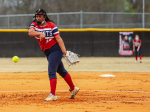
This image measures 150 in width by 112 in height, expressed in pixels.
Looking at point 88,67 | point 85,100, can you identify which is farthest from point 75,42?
point 85,100

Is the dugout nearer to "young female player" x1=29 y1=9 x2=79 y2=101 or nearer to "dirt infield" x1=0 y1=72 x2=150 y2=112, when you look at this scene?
"dirt infield" x1=0 y1=72 x2=150 y2=112

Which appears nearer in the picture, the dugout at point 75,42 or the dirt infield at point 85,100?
the dirt infield at point 85,100

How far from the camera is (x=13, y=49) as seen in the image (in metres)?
20.2

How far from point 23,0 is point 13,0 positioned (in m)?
1.38

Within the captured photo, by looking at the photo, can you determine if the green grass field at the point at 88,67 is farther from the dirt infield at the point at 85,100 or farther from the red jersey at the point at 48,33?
the red jersey at the point at 48,33

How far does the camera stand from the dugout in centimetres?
2022

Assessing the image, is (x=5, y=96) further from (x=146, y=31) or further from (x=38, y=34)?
(x=146, y=31)

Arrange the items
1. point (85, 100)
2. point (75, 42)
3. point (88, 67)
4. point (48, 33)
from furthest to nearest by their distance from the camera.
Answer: point (75, 42)
point (88, 67)
point (85, 100)
point (48, 33)

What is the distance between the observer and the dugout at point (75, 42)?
20219mm

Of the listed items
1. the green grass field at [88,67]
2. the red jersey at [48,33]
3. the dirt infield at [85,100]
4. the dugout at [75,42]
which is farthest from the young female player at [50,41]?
the dugout at [75,42]

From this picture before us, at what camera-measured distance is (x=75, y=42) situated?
20406 mm

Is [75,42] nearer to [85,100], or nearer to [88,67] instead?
[88,67]

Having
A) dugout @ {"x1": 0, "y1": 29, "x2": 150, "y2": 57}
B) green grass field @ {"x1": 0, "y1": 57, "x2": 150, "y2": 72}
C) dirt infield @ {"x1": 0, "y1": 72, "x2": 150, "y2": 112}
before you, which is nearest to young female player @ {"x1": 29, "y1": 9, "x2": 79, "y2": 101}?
dirt infield @ {"x1": 0, "y1": 72, "x2": 150, "y2": 112}

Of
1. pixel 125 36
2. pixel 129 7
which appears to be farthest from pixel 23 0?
pixel 125 36
